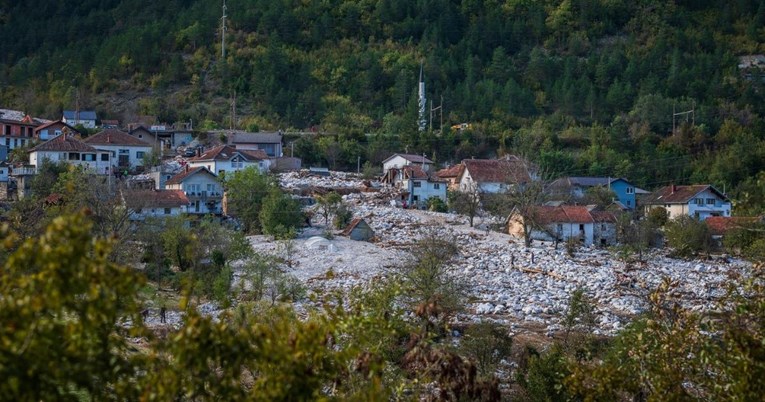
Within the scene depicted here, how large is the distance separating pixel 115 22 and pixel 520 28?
39290 mm

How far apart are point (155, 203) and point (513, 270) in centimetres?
1363

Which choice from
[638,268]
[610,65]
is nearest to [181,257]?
[638,268]

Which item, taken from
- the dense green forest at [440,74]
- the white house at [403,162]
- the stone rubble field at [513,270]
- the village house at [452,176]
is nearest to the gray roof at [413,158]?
the white house at [403,162]

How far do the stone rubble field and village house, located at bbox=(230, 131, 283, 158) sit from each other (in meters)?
13.8

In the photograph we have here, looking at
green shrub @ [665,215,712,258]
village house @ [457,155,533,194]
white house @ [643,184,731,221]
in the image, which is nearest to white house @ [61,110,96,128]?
village house @ [457,155,533,194]

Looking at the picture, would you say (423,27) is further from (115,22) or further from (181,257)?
(181,257)

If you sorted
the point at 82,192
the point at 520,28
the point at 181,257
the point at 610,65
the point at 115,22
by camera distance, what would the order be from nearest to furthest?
the point at 181,257
the point at 82,192
the point at 610,65
the point at 520,28
the point at 115,22

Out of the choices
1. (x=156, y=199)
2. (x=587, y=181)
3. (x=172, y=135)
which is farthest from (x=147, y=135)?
(x=587, y=181)

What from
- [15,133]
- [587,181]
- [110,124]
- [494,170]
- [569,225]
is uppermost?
[110,124]

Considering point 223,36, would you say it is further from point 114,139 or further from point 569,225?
point 569,225

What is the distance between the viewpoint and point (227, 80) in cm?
6644

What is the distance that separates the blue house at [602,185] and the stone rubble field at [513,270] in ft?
31.0

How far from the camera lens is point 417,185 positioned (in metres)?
41.4

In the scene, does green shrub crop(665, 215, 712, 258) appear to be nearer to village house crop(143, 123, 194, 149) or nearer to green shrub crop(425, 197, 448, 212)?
green shrub crop(425, 197, 448, 212)
